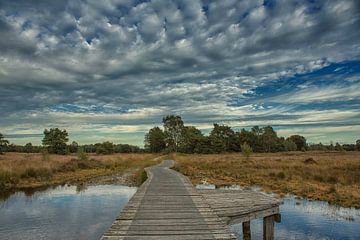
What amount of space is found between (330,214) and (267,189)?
680cm

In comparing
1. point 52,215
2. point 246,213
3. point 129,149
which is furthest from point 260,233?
point 129,149

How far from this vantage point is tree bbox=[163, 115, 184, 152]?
104 metres

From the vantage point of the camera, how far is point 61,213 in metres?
14.0

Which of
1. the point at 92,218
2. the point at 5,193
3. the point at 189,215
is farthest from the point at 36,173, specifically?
the point at 189,215

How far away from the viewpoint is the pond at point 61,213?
11133mm

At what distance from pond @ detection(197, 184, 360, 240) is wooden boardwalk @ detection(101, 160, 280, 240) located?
1.15 metres

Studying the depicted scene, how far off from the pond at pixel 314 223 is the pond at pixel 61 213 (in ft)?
19.2

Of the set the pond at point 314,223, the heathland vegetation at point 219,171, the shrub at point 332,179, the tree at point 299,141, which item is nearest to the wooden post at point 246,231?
the pond at point 314,223

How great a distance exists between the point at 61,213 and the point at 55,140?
7102cm

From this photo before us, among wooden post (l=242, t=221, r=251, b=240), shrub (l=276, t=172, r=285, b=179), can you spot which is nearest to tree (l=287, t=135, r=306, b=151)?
shrub (l=276, t=172, r=285, b=179)

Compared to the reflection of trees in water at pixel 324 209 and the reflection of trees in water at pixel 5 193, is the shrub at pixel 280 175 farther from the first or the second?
the reflection of trees in water at pixel 5 193

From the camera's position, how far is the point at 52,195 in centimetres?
1875

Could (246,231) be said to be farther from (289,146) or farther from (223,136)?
(289,146)

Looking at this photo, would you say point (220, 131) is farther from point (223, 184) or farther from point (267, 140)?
point (223, 184)
